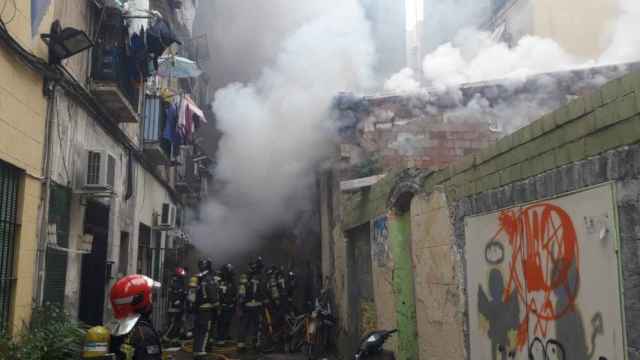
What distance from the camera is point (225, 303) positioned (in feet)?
41.1

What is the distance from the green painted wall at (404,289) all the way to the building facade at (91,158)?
12.2 ft

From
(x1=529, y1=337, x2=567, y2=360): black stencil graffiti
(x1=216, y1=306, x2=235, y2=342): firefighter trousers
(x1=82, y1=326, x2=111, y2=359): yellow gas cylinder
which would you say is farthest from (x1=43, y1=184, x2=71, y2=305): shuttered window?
(x1=216, y1=306, x2=235, y2=342): firefighter trousers

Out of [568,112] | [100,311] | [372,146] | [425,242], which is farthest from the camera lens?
[372,146]

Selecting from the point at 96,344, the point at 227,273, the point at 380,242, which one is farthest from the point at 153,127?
the point at 96,344

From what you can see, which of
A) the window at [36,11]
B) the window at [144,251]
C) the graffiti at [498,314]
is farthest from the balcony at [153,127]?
the graffiti at [498,314]

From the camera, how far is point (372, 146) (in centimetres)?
1156

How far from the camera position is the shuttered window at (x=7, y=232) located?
569 cm

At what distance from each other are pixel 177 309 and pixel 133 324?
9704 millimetres

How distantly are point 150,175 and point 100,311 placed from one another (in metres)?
Result: 4.28

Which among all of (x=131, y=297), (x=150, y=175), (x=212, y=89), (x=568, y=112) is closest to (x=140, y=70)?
(x=150, y=175)

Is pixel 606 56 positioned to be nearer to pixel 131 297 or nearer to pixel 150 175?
pixel 150 175

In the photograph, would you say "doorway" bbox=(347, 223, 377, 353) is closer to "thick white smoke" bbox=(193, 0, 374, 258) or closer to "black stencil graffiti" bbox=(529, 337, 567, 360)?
"thick white smoke" bbox=(193, 0, 374, 258)

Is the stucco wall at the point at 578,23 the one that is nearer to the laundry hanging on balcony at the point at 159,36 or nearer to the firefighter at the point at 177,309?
the firefighter at the point at 177,309

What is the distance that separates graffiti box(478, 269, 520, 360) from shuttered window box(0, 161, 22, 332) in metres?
4.18
